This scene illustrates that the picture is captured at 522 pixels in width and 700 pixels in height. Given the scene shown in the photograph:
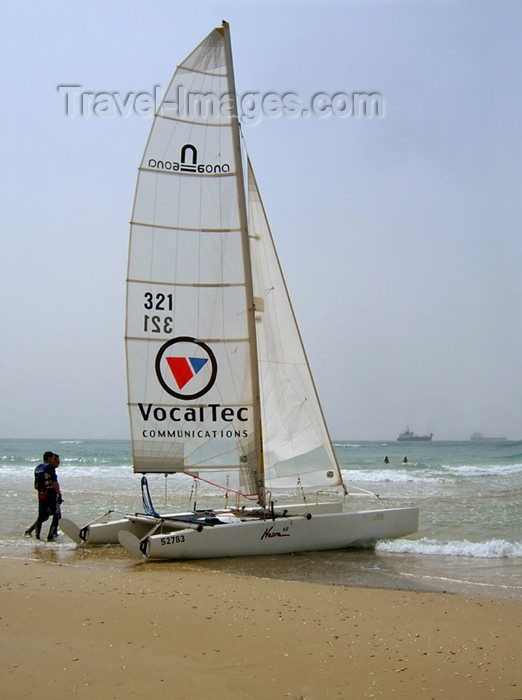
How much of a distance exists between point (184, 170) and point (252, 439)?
4.05 meters

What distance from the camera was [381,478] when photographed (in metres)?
25.9

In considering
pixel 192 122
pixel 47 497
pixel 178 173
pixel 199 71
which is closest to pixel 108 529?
pixel 47 497

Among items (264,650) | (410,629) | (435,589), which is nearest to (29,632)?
(264,650)

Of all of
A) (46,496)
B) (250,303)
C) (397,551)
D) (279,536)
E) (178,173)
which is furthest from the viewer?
(178,173)

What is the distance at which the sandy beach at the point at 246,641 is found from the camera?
3.61 metres

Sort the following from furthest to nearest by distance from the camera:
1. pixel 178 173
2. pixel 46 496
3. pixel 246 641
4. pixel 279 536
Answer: pixel 178 173 → pixel 46 496 → pixel 279 536 → pixel 246 641

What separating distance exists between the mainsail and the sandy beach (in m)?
2.82

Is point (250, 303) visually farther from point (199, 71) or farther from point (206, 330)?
point (199, 71)

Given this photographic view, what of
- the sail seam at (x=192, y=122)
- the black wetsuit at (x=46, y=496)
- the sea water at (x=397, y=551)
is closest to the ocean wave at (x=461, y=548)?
the sea water at (x=397, y=551)

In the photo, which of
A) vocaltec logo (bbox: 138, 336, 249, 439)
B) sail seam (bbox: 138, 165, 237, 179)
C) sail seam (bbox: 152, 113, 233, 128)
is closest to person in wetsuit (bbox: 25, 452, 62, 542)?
vocaltec logo (bbox: 138, 336, 249, 439)

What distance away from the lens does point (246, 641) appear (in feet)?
14.4

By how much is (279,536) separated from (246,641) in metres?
3.97

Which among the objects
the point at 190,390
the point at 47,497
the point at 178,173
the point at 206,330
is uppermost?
the point at 178,173

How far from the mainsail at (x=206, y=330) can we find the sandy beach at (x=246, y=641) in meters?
2.82
